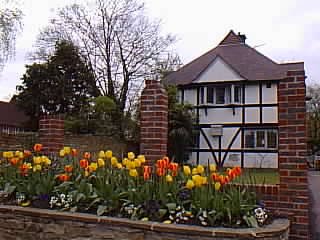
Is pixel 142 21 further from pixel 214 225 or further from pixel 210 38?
pixel 214 225

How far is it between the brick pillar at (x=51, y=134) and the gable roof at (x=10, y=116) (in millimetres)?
18574

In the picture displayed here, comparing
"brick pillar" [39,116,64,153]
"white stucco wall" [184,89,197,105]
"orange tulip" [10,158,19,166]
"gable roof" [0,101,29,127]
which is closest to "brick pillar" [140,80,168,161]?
"orange tulip" [10,158,19,166]

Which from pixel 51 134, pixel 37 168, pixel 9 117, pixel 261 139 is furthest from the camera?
pixel 9 117

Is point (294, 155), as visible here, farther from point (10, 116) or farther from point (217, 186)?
point (10, 116)

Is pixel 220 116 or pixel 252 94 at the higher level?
pixel 252 94

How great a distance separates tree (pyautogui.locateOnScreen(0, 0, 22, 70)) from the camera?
11.5 metres

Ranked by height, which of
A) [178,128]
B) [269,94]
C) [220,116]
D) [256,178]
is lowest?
[256,178]

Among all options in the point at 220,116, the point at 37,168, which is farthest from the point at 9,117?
the point at 37,168

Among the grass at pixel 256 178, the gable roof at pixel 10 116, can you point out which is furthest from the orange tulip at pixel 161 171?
the gable roof at pixel 10 116

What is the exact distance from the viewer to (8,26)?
11602mm

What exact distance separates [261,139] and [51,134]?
13.3m

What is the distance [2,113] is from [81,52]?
8.25m

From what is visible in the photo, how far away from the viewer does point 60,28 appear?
19.6 m

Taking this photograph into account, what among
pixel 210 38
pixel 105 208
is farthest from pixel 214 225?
pixel 210 38
